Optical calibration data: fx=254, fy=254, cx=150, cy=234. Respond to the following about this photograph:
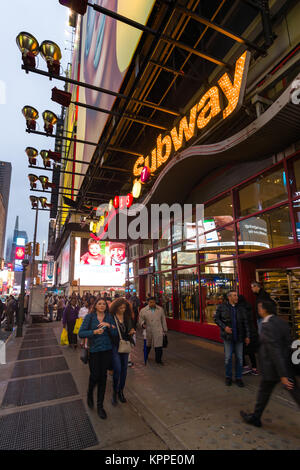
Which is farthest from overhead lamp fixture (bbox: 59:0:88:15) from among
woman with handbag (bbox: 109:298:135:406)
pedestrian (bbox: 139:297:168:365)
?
pedestrian (bbox: 139:297:168:365)

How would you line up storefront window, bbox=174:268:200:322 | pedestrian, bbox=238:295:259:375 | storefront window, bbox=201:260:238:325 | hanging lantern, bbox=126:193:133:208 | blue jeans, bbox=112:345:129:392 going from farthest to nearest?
1. hanging lantern, bbox=126:193:133:208
2. storefront window, bbox=174:268:200:322
3. storefront window, bbox=201:260:238:325
4. pedestrian, bbox=238:295:259:375
5. blue jeans, bbox=112:345:129:392

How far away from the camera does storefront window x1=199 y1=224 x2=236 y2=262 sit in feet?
29.1

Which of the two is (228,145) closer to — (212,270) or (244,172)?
(244,172)

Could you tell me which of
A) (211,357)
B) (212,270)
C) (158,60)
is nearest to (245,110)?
(158,60)

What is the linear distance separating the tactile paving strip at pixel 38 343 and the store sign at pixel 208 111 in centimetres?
832

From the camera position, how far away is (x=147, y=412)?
4.12 metres

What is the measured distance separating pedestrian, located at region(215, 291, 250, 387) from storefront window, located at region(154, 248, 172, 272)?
23.3 feet

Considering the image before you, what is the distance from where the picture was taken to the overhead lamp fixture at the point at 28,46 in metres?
7.20

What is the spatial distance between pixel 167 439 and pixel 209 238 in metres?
7.43

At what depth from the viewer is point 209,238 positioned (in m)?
10.0

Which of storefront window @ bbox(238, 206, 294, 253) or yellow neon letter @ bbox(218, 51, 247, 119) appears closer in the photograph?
yellow neon letter @ bbox(218, 51, 247, 119)

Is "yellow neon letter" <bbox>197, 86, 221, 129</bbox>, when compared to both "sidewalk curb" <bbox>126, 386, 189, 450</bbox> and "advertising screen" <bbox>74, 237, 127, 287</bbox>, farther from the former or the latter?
"advertising screen" <bbox>74, 237, 127, 287</bbox>

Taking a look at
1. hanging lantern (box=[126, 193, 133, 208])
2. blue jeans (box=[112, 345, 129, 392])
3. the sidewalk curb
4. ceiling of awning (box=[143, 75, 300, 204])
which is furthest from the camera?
hanging lantern (box=[126, 193, 133, 208])

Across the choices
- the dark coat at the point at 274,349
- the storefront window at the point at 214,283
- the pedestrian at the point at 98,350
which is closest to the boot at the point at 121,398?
the pedestrian at the point at 98,350
